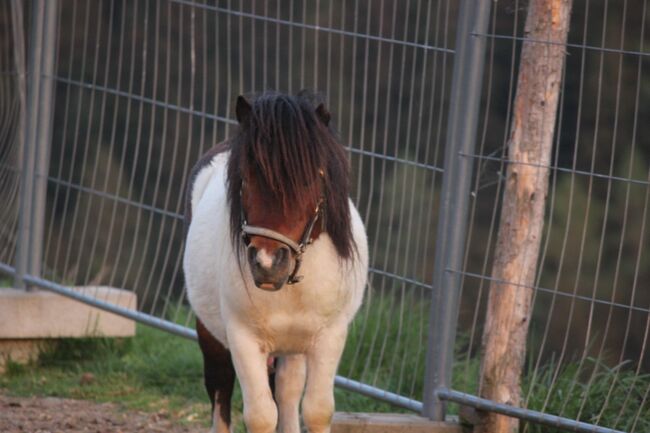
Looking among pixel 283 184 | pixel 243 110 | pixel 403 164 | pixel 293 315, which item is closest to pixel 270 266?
pixel 283 184

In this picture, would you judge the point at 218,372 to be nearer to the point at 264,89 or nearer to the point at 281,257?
the point at 264,89

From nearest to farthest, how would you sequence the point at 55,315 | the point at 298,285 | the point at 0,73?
1. the point at 298,285
2. the point at 55,315
3. the point at 0,73

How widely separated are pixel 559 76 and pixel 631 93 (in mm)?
4729

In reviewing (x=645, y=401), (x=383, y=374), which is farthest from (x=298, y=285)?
(x=383, y=374)

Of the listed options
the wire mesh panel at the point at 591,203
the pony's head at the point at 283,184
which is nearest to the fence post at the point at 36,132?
the wire mesh panel at the point at 591,203

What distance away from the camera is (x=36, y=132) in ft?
22.7

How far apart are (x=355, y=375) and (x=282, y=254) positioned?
101 inches

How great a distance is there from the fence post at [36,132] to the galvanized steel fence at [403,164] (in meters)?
0.01

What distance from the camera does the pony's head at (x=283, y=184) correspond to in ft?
12.2

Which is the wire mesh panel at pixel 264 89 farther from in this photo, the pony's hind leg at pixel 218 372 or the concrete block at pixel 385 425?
the pony's hind leg at pixel 218 372

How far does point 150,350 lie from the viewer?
727 cm

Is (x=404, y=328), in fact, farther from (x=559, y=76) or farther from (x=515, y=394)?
(x=559, y=76)

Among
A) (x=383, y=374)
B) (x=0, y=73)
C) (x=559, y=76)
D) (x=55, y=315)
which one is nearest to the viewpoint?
(x=559, y=76)

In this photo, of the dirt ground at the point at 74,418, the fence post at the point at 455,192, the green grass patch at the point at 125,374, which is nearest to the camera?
the fence post at the point at 455,192
